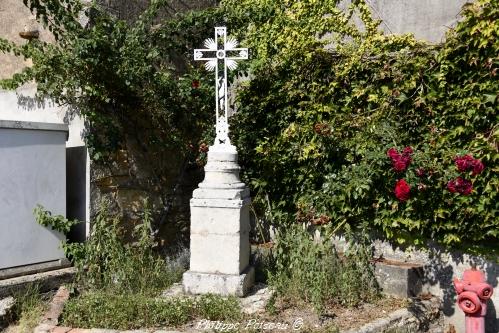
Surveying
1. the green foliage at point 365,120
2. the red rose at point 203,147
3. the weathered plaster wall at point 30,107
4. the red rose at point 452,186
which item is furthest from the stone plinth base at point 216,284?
the red rose at point 452,186

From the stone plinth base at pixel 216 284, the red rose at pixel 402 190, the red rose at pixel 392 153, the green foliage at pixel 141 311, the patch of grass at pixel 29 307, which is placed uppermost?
the red rose at pixel 392 153

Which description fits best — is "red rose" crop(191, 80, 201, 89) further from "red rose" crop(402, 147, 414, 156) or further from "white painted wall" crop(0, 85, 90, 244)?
"red rose" crop(402, 147, 414, 156)

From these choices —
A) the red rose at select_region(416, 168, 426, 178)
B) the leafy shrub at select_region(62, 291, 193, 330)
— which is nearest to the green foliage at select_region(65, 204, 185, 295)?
the leafy shrub at select_region(62, 291, 193, 330)

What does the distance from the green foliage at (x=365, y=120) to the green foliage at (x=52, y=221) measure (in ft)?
6.75

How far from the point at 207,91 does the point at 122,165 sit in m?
1.26

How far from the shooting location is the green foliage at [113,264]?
16.2 feet

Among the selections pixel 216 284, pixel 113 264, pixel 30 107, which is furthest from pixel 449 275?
pixel 30 107

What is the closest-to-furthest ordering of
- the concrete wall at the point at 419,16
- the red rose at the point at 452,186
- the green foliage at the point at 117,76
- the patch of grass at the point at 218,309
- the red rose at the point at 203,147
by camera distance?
the patch of grass at the point at 218,309, the red rose at the point at 452,186, the green foliage at the point at 117,76, the concrete wall at the point at 419,16, the red rose at the point at 203,147

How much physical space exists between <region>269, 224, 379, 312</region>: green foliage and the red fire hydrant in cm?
83

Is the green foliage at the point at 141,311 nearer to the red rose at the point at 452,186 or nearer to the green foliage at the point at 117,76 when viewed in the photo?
the green foliage at the point at 117,76

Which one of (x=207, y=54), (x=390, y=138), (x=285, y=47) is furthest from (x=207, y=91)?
(x=390, y=138)

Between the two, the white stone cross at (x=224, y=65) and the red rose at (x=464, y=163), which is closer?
the red rose at (x=464, y=163)

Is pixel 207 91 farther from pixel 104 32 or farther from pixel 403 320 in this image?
pixel 403 320

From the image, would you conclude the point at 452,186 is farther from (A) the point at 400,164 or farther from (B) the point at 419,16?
(B) the point at 419,16
